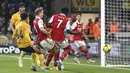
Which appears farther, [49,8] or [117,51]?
[49,8]

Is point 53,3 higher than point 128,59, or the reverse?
point 53,3

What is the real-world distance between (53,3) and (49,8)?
17.6 inches

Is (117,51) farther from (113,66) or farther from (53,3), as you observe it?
(53,3)

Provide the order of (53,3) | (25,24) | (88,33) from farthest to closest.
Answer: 1. (53,3)
2. (88,33)
3. (25,24)

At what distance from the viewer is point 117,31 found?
2069 centimetres

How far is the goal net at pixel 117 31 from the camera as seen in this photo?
18469mm

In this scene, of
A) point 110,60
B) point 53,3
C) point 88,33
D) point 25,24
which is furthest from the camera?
point 53,3

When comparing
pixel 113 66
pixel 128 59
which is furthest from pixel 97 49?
pixel 113 66

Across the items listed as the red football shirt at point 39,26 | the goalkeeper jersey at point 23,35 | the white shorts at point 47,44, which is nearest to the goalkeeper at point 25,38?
the goalkeeper jersey at point 23,35

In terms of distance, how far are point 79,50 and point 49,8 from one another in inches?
415

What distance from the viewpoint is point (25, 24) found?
14.2 m

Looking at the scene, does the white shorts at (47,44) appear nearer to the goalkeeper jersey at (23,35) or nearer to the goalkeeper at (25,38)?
the goalkeeper at (25,38)

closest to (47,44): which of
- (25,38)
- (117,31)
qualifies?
(25,38)

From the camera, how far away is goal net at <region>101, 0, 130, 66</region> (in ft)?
60.6
